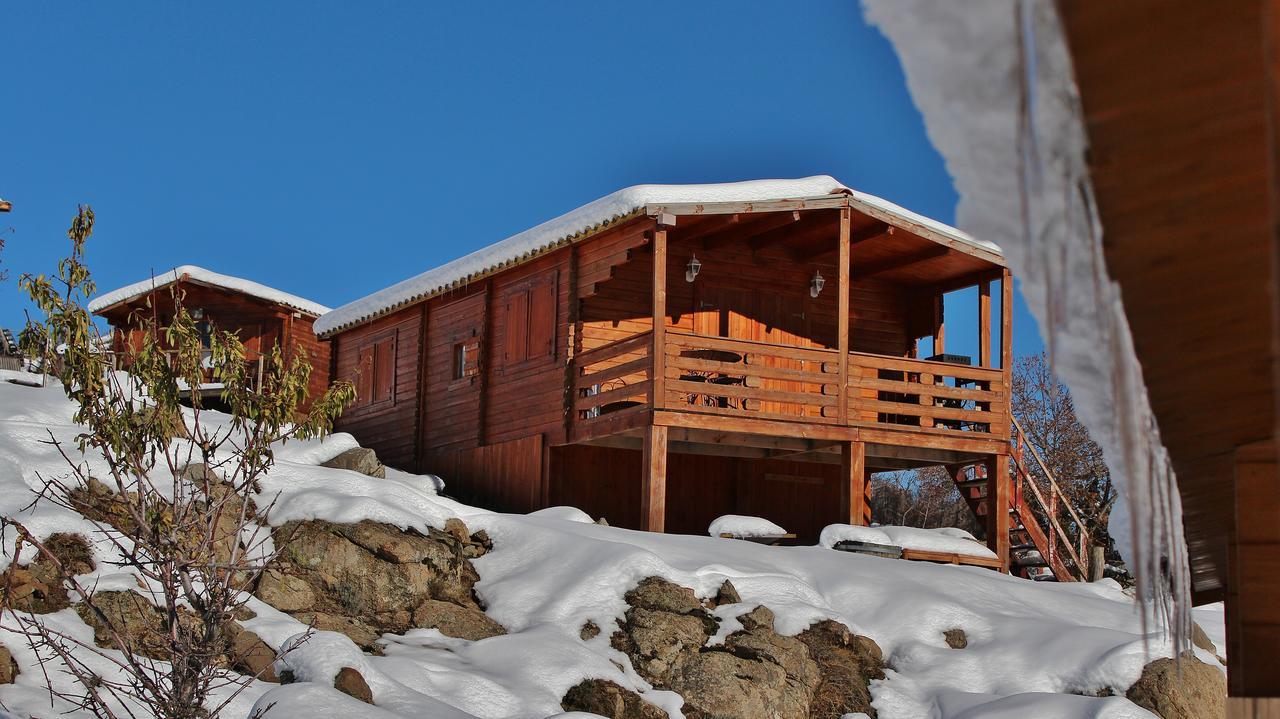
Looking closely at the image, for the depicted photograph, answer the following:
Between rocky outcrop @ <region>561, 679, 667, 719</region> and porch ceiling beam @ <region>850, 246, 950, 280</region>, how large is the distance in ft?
32.9

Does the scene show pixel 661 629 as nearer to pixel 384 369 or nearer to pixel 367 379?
pixel 384 369

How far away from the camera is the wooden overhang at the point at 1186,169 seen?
110 cm

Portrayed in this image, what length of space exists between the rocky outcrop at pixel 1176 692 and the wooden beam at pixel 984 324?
→ 7.92 m

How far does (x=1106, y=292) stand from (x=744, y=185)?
1553cm

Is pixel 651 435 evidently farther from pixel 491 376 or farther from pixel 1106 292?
pixel 1106 292

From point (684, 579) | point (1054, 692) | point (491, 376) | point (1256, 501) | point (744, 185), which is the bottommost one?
point (1054, 692)

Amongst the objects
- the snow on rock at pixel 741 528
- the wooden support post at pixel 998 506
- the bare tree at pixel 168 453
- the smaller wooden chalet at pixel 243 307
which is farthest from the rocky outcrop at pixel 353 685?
the smaller wooden chalet at pixel 243 307

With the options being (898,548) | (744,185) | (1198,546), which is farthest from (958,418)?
(1198,546)

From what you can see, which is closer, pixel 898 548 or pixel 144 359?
pixel 144 359

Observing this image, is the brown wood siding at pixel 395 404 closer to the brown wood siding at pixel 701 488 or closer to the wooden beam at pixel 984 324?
the brown wood siding at pixel 701 488

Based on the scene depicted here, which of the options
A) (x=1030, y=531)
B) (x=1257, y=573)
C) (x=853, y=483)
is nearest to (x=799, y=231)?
(x=853, y=483)

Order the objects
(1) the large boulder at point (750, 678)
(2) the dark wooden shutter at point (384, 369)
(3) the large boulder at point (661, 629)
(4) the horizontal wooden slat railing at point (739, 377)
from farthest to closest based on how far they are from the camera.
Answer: (2) the dark wooden shutter at point (384, 369), (4) the horizontal wooden slat railing at point (739, 377), (3) the large boulder at point (661, 629), (1) the large boulder at point (750, 678)

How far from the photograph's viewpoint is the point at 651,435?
15.6m

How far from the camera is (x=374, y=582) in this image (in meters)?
12.0
